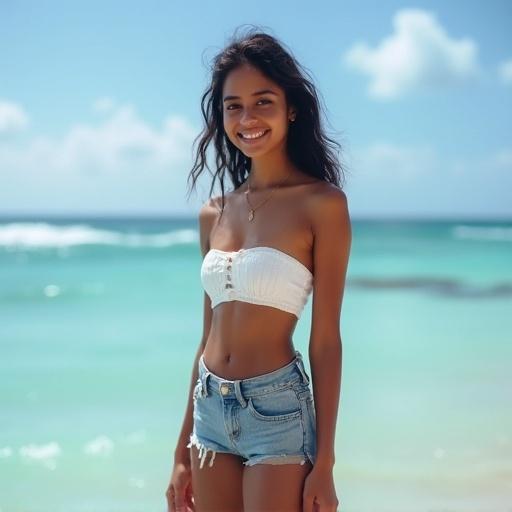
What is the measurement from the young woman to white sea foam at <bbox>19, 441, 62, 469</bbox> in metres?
2.87

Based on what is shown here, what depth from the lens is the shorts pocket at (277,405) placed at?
8.21 feet

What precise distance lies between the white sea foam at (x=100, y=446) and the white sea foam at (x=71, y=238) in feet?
62.7

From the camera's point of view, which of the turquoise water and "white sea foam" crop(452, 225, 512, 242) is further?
"white sea foam" crop(452, 225, 512, 242)

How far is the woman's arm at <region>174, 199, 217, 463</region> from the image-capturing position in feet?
9.54

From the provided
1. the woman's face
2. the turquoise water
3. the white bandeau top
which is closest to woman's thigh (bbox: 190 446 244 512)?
the white bandeau top

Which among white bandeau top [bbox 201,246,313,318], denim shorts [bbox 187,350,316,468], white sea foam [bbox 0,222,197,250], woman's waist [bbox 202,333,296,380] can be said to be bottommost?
denim shorts [bbox 187,350,316,468]

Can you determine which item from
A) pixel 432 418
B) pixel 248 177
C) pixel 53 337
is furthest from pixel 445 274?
pixel 248 177

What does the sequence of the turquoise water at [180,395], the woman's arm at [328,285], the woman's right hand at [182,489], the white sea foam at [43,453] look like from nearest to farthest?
the woman's arm at [328,285] → the woman's right hand at [182,489] → the turquoise water at [180,395] → the white sea foam at [43,453]

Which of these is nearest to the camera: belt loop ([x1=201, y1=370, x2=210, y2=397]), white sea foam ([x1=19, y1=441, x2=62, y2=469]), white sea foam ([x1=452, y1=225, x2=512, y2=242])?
belt loop ([x1=201, y1=370, x2=210, y2=397])

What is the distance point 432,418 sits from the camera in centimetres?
634

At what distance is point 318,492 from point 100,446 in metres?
3.59

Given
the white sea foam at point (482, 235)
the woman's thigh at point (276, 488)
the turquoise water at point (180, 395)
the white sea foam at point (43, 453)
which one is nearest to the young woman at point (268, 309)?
the woman's thigh at point (276, 488)

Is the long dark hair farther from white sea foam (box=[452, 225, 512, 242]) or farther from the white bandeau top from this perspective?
white sea foam (box=[452, 225, 512, 242])

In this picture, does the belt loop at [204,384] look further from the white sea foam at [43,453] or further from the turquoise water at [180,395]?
the white sea foam at [43,453]
